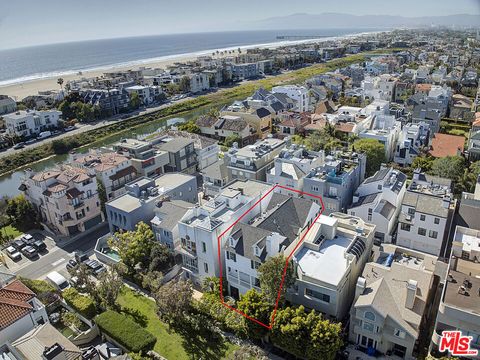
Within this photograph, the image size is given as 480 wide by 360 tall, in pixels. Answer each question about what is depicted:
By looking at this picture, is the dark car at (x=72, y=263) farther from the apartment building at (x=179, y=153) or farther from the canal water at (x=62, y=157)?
the apartment building at (x=179, y=153)

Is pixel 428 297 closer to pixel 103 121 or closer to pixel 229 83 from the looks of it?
pixel 103 121

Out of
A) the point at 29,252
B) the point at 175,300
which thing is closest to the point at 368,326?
the point at 175,300

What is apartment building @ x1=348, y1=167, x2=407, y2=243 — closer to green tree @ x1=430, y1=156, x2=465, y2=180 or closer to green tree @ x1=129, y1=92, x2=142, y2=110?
green tree @ x1=430, y1=156, x2=465, y2=180

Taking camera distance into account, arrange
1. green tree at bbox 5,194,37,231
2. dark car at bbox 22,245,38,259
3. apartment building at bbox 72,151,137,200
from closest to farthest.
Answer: dark car at bbox 22,245,38,259
green tree at bbox 5,194,37,231
apartment building at bbox 72,151,137,200

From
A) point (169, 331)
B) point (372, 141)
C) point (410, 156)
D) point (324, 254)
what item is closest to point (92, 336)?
point (169, 331)

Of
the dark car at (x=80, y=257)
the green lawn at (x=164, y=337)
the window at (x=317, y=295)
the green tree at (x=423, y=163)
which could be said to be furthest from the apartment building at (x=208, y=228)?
the green tree at (x=423, y=163)

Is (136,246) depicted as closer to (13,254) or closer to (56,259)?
(56,259)

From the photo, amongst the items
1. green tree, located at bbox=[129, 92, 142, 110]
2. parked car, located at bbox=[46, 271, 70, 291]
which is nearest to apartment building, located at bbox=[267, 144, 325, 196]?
parked car, located at bbox=[46, 271, 70, 291]
